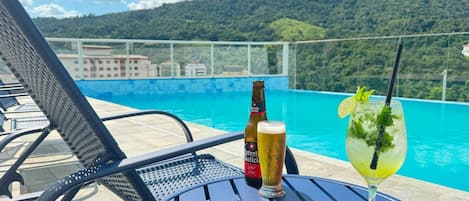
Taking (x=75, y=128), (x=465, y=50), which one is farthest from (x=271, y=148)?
(x=465, y=50)

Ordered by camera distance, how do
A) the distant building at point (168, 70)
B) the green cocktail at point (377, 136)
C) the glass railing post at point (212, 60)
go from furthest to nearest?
the glass railing post at point (212, 60), the distant building at point (168, 70), the green cocktail at point (377, 136)

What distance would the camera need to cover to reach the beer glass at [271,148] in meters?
0.88

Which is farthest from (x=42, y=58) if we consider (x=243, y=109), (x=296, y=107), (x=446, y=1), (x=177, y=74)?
(x=446, y=1)

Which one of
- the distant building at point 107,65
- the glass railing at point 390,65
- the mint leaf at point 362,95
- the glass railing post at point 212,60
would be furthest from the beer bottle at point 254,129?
the glass railing post at point 212,60

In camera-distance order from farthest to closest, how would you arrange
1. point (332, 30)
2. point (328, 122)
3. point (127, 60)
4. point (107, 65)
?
1. point (332, 30)
2. point (127, 60)
3. point (107, 65)
4. point (328, 122)

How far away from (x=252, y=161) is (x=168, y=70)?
1092cm

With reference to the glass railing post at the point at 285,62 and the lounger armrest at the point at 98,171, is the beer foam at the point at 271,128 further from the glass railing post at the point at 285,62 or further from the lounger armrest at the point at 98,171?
the glass railing post at the point at 285,62

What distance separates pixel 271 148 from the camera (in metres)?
0.89

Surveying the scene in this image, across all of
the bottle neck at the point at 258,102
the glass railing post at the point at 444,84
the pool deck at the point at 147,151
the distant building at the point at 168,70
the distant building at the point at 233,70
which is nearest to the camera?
the bottle neck at the point at 258,102

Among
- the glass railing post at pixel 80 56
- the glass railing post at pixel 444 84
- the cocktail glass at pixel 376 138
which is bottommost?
the glass railing post at pixel 444 84

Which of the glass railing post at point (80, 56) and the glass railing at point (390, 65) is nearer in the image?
the glass railing at point (390, 65)

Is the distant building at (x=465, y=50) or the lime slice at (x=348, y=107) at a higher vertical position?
the distant building at (x=465, y=50)

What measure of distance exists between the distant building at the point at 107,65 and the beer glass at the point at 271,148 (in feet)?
34.0

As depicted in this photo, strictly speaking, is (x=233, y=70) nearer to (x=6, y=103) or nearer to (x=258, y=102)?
(x=6, y=103)
